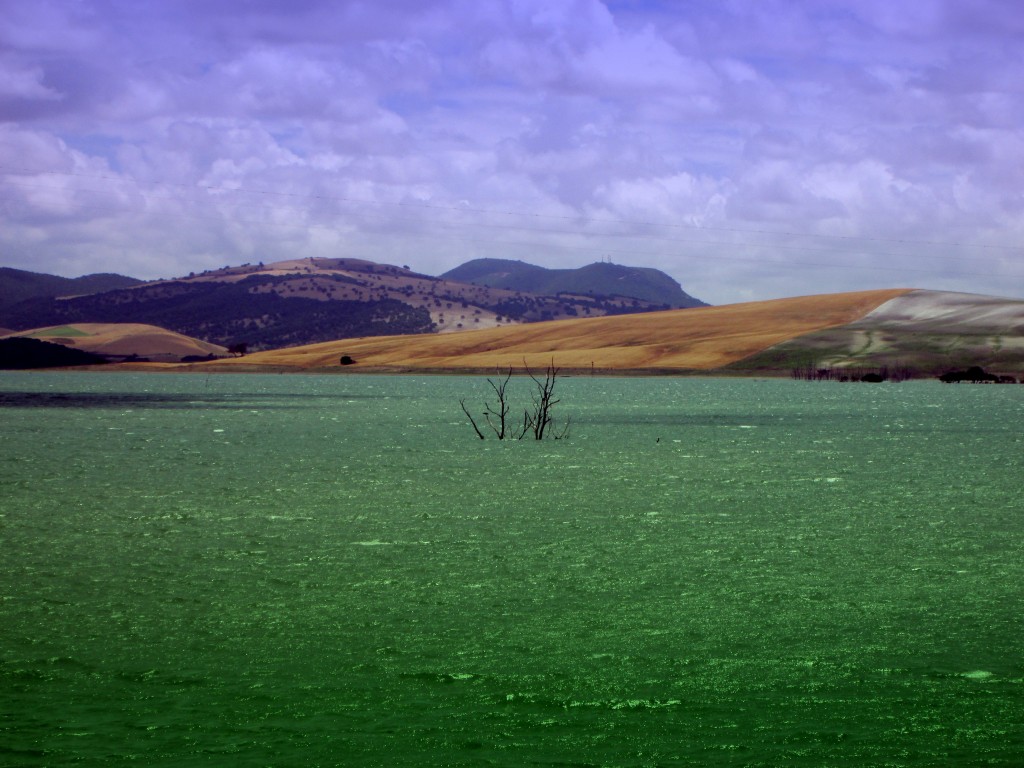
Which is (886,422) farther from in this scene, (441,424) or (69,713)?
(69,713)

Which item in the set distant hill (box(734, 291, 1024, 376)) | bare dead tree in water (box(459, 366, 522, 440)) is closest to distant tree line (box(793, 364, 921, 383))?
distant hill (box(734, 291, 1024, 376))

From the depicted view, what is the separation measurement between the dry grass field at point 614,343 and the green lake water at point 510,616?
11196 centimetres

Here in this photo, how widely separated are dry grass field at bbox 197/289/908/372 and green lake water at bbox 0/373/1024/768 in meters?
112

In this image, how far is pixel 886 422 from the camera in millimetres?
56750

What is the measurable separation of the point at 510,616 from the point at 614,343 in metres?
147

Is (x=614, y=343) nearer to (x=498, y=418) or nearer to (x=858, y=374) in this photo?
(x=858, y=374)

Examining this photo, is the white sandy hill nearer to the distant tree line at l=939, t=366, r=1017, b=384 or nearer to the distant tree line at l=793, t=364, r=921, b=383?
the distant tree line at l=939, t=366, r=1017, b=384

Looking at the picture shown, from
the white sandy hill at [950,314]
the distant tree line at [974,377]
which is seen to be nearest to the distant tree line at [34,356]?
the white sandy hill at [950,314]

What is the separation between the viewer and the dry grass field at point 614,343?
145 m

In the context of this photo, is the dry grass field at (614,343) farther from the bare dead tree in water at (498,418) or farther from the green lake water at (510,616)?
the green lake water at (510,616)

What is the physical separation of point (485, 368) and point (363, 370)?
1495cm

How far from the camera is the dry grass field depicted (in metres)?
145

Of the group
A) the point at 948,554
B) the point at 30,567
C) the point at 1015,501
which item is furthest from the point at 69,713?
the point at 1015,501

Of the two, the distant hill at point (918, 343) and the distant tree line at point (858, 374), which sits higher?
the distant hill at point (918, 343)
